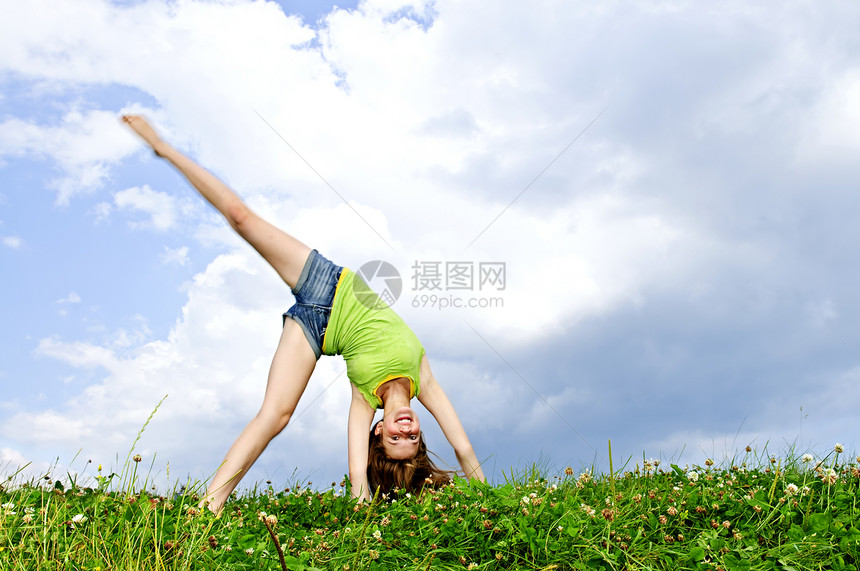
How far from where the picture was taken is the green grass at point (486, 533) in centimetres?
438

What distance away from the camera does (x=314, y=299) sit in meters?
8.09

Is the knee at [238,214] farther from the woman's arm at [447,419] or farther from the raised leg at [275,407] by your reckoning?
the woman's arm at [447,419]

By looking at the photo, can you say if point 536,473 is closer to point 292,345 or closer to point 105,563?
point 292,345

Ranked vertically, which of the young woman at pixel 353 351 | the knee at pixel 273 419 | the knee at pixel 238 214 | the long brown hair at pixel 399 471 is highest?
the knee at pixel 238 214

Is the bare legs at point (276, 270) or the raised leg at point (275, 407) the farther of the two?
the bare legs at point (276, 270)

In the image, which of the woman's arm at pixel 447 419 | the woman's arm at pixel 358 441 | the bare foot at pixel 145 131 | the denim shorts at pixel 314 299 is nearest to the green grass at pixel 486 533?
the woman's arm at pixel 358 441

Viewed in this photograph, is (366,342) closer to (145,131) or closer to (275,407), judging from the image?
(275,407)

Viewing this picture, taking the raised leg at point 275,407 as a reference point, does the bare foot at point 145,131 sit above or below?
A: above

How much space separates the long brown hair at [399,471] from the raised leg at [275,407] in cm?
117

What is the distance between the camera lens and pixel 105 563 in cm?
430

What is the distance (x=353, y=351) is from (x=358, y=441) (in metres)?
1.06

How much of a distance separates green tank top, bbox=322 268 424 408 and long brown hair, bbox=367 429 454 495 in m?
0.59

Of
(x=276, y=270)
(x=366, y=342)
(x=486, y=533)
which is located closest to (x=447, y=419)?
(x=366, y=342)

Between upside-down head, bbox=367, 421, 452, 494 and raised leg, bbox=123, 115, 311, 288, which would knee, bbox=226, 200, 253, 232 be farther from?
upside-down head, bbox=367, 421, 452, 494
